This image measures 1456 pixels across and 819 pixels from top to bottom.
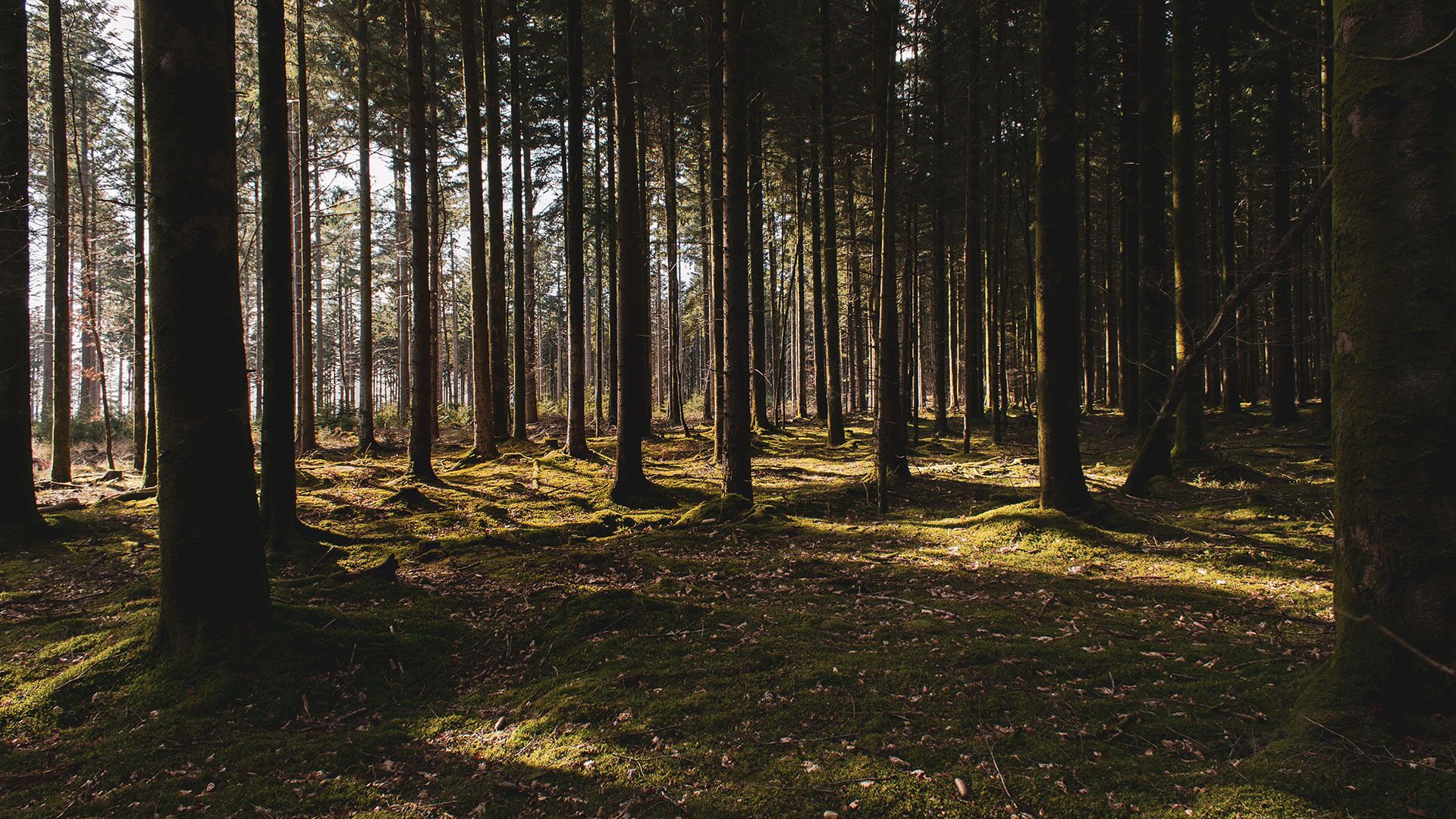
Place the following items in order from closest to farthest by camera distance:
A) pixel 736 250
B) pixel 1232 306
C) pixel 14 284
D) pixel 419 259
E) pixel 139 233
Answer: pixel 1232 306 < pixel 14 284 < pixel 736 250 < pixel 419 259 < pixel 139 233

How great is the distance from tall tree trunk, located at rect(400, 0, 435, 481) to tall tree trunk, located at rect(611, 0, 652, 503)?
13.5 ft

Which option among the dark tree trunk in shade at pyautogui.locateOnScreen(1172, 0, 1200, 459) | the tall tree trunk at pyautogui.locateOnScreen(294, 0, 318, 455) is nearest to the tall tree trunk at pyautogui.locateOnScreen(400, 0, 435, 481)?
the tall tree trunk at pyautogui.locateOnScreen(294, 0, 318, 455)

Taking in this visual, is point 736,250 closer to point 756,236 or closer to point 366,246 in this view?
point 756,236

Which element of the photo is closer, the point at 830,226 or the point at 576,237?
the point at 576,237

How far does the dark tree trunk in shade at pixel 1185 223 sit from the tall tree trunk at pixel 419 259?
515 inches

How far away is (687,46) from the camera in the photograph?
51.9 feet

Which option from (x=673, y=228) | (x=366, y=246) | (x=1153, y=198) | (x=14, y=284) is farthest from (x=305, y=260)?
(x=1153, y=198)

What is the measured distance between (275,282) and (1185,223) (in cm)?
1349

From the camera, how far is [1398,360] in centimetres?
263

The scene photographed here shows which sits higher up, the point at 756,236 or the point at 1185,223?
the point at 756,236

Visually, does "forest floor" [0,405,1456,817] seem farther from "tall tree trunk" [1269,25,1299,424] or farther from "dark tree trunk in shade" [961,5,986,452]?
"tall tree trunk" [1269,25,1299,424]

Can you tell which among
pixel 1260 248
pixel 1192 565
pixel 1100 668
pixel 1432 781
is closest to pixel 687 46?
pixel 1192 565

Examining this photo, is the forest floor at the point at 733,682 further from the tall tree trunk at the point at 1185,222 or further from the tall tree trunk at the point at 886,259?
the tall tree trunk at the point at 1185,222

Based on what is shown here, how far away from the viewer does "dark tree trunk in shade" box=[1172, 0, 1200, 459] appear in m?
10.3
